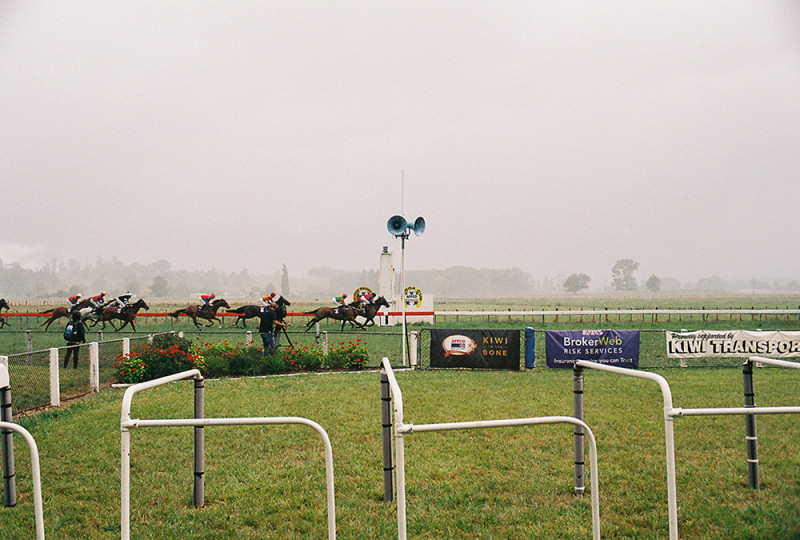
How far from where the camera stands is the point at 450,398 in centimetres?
1162

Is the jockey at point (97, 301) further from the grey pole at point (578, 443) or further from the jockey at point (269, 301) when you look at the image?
the grey pole at point (578, 443)

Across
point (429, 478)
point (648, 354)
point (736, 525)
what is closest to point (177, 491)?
point (429, 478)

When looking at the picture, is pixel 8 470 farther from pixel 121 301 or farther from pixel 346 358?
pixel 121 301

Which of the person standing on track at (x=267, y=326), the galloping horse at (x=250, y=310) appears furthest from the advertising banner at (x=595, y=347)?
the galloping horse at (x=250, y=310)

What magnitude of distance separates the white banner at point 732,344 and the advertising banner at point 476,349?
461 centimetres

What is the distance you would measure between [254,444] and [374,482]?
93.3 inches

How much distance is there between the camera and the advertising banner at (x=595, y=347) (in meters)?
16.0

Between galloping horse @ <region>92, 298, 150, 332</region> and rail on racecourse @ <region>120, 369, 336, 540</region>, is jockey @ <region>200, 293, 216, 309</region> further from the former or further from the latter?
rail on racecourse @ <region>120, 369, 336, 540</region>

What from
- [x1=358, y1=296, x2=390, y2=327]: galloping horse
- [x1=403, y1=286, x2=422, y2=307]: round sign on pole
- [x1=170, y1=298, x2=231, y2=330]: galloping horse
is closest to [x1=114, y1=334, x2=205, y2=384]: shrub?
[x1=358, y1=296, x2=390, y2=327]: galloping horse

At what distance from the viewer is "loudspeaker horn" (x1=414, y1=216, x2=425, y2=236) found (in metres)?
24.5

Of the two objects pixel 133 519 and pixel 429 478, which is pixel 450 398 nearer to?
pixel 429 478

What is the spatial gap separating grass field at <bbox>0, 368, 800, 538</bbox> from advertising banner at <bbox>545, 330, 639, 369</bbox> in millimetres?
4793

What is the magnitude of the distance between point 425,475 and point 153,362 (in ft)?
33.9

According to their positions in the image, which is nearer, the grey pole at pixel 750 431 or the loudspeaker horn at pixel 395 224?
the grey pole at pixel 750 431
